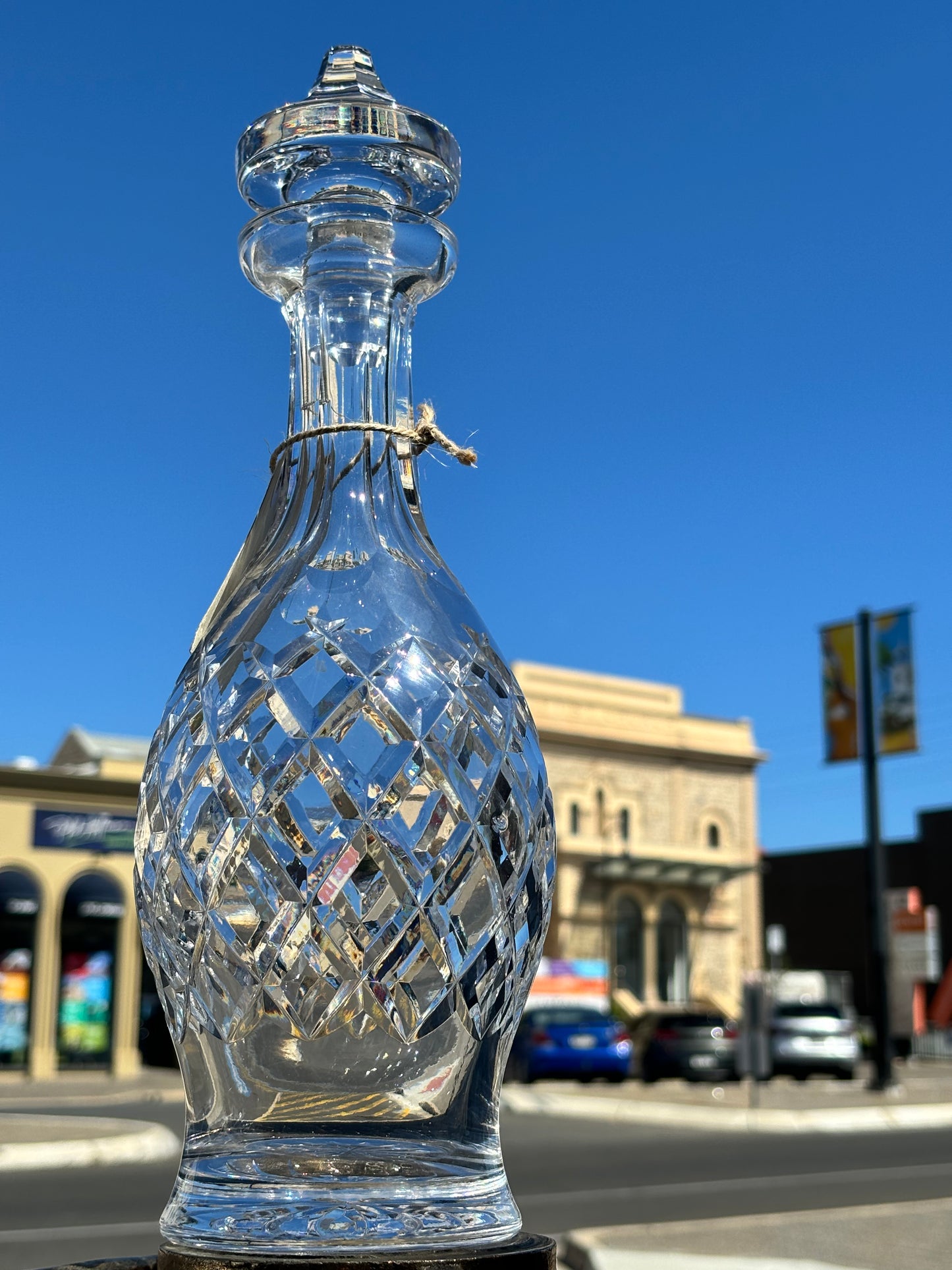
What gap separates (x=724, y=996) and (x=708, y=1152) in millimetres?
35889

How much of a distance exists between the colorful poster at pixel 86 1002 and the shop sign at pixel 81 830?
6.05 feet

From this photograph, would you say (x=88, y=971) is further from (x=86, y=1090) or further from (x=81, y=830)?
(x=86, y=1090)

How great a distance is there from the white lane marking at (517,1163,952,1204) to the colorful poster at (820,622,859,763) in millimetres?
12251

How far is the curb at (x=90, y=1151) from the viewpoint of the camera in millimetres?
11508

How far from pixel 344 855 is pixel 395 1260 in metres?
0.33

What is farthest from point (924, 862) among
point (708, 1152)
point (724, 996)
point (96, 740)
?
point (708, 1152)

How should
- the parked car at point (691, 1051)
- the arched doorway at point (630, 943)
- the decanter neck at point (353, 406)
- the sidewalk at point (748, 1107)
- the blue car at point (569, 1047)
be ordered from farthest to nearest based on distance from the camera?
the arched doorway at point (630, 943), the parked car at point (691, 1051), the blue car at point (569, 1047), the sidewalk at point (748, 1107), the decanter neck at point (353, 406)

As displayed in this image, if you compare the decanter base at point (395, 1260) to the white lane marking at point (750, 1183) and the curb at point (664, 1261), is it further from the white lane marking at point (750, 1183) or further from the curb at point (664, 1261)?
the white lane marking at point (750, 1183)

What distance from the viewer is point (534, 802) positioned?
1.36 metres

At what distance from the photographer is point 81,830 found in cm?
2538

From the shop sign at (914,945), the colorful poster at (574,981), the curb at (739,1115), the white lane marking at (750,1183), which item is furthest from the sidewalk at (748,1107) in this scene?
the colorful poster at (574,981)

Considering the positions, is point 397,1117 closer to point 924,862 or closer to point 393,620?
point 393,620

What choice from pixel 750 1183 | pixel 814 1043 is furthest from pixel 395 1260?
pixel 814 1043

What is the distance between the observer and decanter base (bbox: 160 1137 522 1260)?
1.17m
